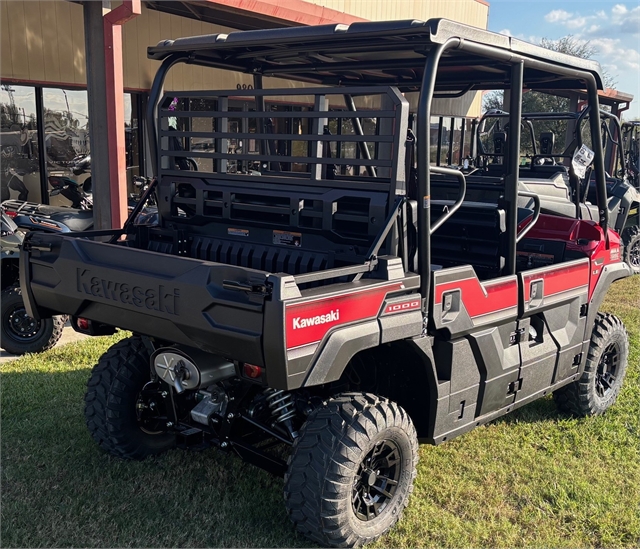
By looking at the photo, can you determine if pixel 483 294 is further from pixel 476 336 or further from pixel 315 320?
pixel 315 320

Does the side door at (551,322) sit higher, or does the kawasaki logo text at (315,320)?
the kawasaki logo text at (315,320)

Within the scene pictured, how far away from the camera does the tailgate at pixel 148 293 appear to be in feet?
8.27

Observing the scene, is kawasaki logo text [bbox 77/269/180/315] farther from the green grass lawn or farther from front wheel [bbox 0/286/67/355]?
front wheel [bbox 0/286/67/355]

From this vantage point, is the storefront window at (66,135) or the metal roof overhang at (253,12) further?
the storefront window at (66,135)

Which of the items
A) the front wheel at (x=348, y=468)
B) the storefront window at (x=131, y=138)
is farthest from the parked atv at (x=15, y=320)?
the storefront window at (x=131, y=138)

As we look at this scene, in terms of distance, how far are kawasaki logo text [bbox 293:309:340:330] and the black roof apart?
3.84 ft

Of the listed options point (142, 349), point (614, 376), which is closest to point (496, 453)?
point (614, 376)

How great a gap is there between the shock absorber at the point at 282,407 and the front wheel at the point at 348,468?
0.23 m

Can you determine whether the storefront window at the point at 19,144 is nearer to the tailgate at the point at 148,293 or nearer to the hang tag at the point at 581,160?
the tailgate at the point at 148,293

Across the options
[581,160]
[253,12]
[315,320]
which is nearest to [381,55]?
[581,160]

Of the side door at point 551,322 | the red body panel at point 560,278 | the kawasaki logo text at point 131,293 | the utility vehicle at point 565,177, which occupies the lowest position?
the side door at point 551,322

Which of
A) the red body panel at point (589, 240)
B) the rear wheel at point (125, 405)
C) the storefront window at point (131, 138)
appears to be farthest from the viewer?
the storefront window at point (131, 138)

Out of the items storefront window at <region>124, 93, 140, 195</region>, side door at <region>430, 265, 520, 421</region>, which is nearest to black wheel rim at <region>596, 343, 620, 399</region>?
side door at <region>430, 265, 520, 421</region>

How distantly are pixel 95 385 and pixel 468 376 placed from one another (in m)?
1.89
